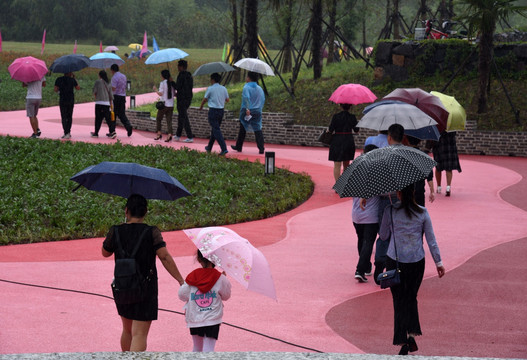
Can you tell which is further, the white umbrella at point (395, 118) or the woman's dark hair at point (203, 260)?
the white umbrella at point (395, 118)

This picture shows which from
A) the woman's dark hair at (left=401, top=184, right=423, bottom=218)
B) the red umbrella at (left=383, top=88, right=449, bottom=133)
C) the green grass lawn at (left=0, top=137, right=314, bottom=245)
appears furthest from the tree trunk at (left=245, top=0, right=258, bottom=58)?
the woman's dark hair at (left=401, top=184, right=423, bottom=218)

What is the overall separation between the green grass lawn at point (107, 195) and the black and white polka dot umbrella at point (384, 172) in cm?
559

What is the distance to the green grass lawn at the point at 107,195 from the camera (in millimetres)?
11992

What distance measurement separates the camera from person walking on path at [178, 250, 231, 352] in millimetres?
5570

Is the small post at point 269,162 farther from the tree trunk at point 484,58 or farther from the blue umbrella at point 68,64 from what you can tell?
the tree trunk at point 484,58

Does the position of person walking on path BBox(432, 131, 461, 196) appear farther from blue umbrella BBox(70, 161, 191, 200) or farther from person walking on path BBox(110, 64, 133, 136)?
person walking on path BBox(110, 64, 133, 136)

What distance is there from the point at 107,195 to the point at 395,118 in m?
5.85

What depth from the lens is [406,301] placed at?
6703 millimetres

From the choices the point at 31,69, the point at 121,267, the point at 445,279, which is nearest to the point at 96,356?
the point at 121,267

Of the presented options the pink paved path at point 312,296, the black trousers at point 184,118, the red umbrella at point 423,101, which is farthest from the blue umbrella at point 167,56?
the red umbrella at point 423,101

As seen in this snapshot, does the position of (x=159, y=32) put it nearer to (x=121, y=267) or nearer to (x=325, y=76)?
(x=325, y=76)

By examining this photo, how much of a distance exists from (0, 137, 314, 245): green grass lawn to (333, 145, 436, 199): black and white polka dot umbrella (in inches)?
220

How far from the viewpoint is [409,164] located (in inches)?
264

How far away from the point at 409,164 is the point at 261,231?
18.6 feet
